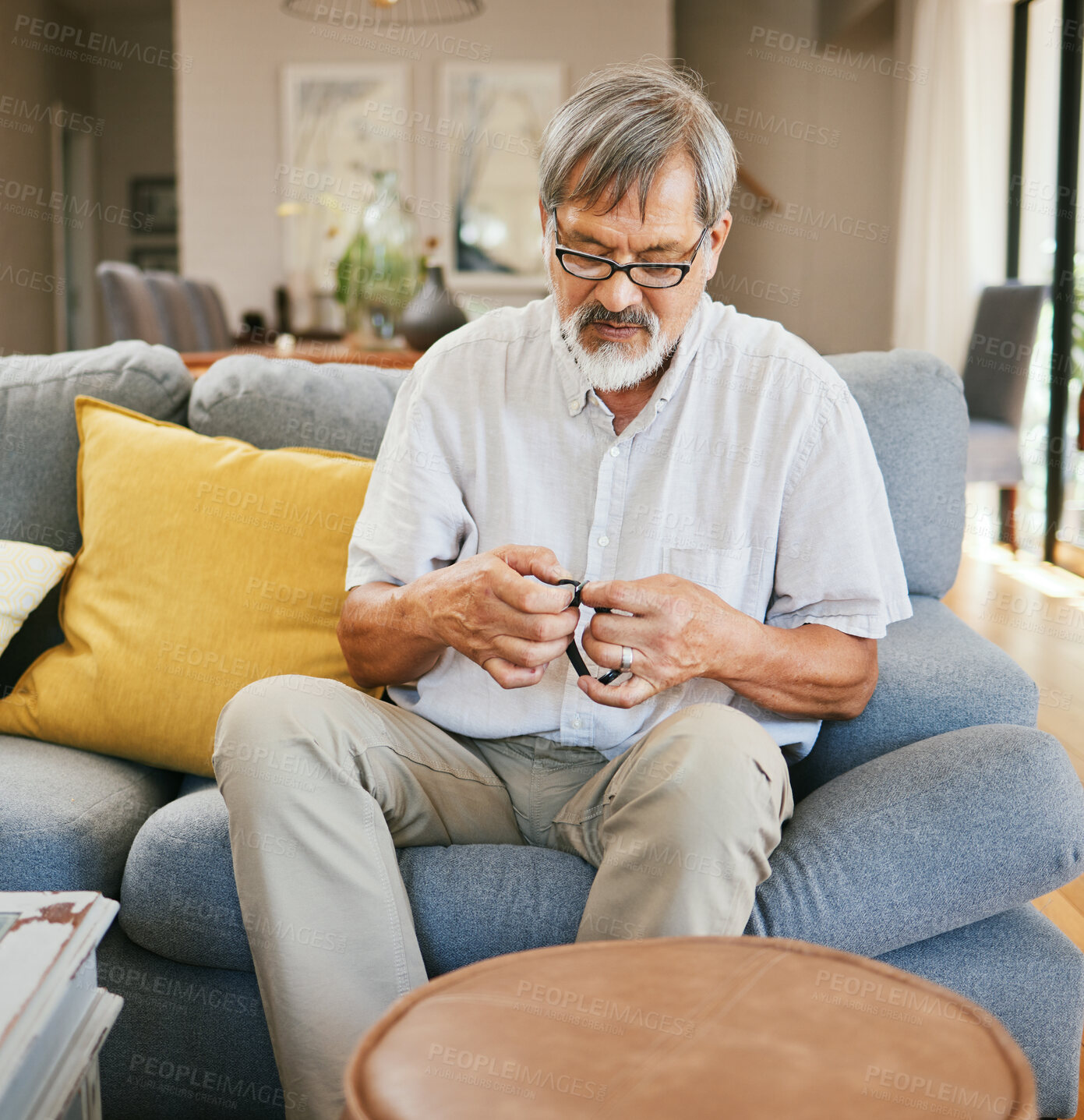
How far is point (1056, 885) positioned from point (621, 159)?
0.89 m

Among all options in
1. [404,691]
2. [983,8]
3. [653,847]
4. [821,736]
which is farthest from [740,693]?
[983,8]

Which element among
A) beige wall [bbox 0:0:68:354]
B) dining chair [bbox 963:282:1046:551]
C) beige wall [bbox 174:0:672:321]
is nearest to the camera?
dining chair [bbox 963:282:1046:551]

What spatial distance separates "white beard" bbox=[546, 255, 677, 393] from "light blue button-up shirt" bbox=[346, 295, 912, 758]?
0.03 metres

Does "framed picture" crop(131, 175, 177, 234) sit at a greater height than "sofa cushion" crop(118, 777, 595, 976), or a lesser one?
greater

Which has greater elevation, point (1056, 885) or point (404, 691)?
point (404, 691)

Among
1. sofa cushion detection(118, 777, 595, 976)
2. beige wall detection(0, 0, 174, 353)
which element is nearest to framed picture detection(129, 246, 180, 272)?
beige wall detection(0, 0, 174, 353)

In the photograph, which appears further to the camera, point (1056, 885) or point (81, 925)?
point (1056, 885)

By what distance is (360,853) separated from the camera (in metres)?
1.06

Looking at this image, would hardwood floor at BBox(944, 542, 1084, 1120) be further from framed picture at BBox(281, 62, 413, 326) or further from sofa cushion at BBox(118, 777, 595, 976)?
framed picture at BBox(281, 62, 413, 326)

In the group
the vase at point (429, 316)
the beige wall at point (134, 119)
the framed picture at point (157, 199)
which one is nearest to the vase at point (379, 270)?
the vase at point (429, 316)

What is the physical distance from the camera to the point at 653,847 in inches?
39.1

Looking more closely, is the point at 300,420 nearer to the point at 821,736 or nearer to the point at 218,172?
the point at 821,736

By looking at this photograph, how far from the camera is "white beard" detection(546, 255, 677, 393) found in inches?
50.4

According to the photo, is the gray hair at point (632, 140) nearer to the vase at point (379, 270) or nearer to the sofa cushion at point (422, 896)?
the sofa cushion at point (422, 896)
